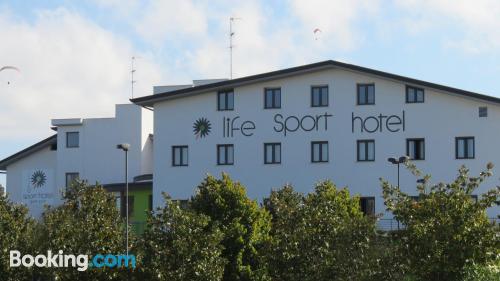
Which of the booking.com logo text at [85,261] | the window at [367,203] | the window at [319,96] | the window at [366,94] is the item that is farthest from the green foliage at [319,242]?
the window at [319,96]

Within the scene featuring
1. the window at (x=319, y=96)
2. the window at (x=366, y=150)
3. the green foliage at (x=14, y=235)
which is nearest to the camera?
the green foliage at (x=14, y=235)

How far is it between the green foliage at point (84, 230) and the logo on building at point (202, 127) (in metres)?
22.8

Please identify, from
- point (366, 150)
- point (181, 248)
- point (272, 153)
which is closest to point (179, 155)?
point (272, 153)

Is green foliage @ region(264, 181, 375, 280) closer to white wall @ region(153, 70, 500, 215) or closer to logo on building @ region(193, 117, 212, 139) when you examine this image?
white wall @ region(153, 70, 500, 215)

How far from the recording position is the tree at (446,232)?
29.8 meters

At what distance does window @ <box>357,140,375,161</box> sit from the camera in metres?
56.8

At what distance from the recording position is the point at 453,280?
97.8 ft

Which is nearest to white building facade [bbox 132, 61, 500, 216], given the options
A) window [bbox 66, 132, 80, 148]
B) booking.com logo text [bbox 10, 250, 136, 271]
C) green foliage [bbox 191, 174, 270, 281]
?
window [bbox 66, 132, 80, 148]

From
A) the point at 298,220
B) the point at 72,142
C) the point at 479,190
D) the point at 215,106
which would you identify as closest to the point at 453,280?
the point at 298,220

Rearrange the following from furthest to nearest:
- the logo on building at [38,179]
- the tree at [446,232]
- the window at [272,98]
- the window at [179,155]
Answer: the logo on building at [38,179], the window at [179,155], the window at [272,98], the tree at [446,232]

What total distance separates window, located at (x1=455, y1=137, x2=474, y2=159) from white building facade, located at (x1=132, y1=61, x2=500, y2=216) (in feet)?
0.17

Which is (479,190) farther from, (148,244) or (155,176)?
(148,244)

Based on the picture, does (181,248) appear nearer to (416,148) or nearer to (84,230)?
(84,230)

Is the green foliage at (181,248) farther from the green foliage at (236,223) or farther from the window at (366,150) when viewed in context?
the window at (366,150)
